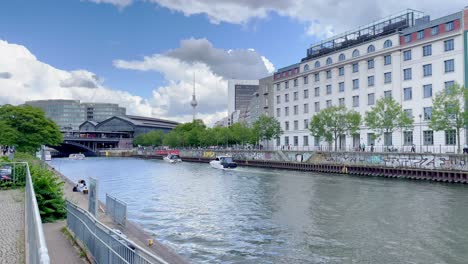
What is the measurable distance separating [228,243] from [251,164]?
79.6m

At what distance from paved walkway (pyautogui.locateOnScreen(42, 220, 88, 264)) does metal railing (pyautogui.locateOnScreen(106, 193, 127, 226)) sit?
350 cm

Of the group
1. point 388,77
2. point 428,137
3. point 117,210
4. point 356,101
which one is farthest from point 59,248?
point 356,101

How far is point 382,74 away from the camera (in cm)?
8606

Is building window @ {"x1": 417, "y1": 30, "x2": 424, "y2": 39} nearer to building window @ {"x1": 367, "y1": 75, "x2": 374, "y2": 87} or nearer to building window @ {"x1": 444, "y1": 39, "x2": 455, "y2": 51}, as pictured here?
building window @ {"x1": 444, "y1": 39, "x2": 455, "y2": 51}

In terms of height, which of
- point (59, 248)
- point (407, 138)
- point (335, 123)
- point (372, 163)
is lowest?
point (59, 248)

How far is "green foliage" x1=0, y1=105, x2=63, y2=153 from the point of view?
193ft

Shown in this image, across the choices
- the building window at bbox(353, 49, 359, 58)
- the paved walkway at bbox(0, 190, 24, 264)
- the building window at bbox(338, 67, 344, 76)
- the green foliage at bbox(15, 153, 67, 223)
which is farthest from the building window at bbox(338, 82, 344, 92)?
the green foliage at bbox(15, 153, 67, 223)

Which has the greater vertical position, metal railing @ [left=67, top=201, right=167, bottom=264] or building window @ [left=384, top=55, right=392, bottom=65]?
building window @ [left=384, top=55, right=392, bottom=65]

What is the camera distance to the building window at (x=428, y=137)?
2926 inches

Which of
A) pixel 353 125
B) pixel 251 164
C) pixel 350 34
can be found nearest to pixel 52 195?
pixel 353 125

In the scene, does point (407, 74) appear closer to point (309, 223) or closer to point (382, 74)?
point (382, 74)

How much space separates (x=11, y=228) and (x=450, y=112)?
5998cm

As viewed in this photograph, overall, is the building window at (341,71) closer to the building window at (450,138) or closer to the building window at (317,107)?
the building window at (317,107)

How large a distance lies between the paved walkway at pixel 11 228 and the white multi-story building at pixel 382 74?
66.5 m
